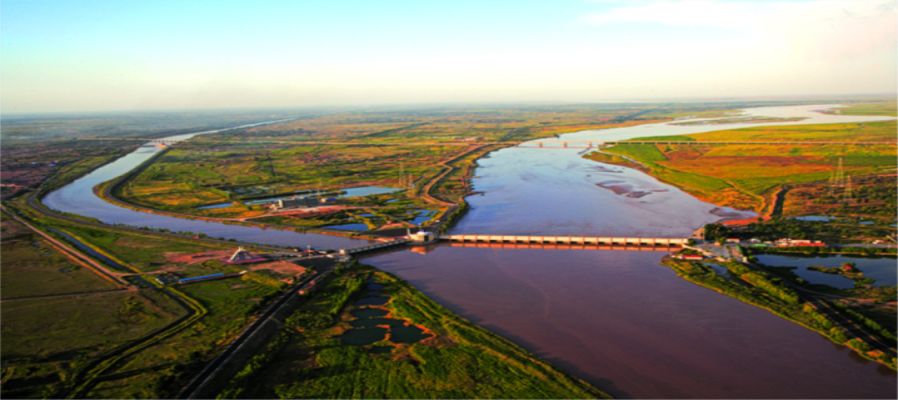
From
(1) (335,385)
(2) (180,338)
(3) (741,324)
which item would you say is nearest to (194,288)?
(2) (180,338)

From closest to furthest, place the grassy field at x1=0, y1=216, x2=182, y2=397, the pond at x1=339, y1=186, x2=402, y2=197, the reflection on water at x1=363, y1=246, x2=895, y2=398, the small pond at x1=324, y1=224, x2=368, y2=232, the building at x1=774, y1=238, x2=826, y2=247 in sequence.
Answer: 1. the reflection on water at x1=363, y1=246, x2=895, y2=398
2. the grassy field at x1=0, y1=216, x2=182, y2=397
3. the building at x1=774, y1=238, x2=826, y2=247
4. the small pond at x1=324, y1=224, x2=368, y2=232
5. the pond at x1=339, y1=186, x2=402, y2=197

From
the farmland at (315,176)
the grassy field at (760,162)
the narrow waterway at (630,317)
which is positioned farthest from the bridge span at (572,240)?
the grassy field at (760,162)

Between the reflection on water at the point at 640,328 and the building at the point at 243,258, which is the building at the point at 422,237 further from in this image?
the building at the point at 243,258

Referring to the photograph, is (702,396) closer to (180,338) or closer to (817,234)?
(180,338)

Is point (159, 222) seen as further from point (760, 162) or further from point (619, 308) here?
point (760, 162)

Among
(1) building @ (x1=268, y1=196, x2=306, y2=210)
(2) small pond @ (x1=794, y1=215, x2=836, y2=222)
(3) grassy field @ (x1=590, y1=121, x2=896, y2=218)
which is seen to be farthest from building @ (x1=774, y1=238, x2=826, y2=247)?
(1) building @ (x1=268, y1=196, x2=306, y2=210)

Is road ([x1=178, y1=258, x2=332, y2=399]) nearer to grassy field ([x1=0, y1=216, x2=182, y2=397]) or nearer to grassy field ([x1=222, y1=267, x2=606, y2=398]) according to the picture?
grassy field ([x1=222, y1=267, x2=606, y2=398])
